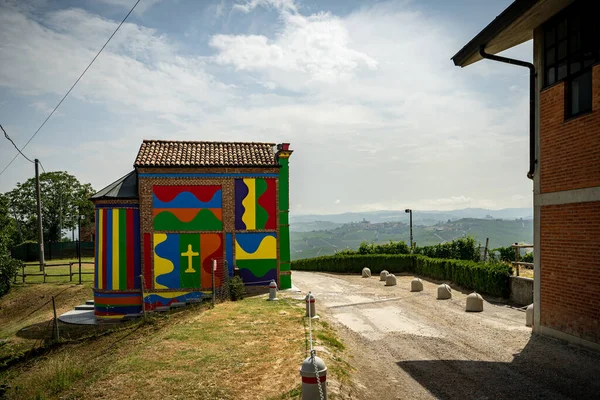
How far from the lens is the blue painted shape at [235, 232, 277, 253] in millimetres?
20844

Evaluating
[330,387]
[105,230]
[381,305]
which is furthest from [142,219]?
[330,387]

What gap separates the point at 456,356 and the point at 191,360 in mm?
6359

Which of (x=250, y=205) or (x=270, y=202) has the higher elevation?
(x=270, y=202)

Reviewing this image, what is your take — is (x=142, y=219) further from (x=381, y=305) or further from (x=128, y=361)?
(x=381, y=305)

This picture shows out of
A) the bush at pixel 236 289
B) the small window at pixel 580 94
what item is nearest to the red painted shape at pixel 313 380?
the small window at pixel 580 94

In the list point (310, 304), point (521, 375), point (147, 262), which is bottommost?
point (521, 375)

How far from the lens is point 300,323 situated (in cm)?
1360

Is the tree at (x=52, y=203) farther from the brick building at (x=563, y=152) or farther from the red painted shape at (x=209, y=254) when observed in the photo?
the brick building at (x=563, y=152)

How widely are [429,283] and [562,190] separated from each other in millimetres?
15542

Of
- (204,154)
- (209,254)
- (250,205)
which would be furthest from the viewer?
(204,154)

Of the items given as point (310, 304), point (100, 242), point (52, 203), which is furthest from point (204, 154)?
point (52, 203)

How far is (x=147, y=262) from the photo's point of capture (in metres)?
20.0

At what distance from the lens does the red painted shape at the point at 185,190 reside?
20.2m

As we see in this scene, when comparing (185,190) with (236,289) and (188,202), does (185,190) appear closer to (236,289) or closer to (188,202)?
(188,202)
